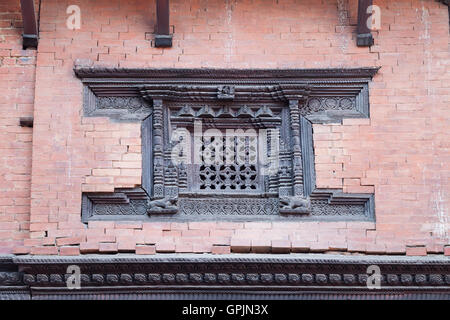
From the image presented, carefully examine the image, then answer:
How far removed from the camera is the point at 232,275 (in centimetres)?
528

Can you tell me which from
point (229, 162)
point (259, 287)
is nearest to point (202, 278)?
point (259, 287)

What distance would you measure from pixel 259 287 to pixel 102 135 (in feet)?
5.28

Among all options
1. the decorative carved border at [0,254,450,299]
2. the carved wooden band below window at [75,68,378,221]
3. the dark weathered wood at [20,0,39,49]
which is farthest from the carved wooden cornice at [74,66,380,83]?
the decorative carved border at [0,254,450,299]

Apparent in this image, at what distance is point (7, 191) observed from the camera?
18.3ft

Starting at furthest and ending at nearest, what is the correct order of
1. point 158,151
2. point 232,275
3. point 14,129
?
point 14,129 → point 158,151 → point 232,275

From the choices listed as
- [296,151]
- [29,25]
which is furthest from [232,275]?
[29,25]

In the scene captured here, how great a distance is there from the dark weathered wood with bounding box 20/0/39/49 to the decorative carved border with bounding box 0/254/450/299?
1700 millimetres

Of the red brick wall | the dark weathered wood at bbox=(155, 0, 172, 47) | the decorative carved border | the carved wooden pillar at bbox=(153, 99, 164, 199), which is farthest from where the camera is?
the dark weathered wood at bbox=(155, 0, 172, 47)

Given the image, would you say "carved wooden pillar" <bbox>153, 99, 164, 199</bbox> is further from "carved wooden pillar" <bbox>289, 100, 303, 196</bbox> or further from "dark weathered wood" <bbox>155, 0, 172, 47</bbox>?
"carved wooden pillar" <bbox>289, 100, 303, 196</bbox>

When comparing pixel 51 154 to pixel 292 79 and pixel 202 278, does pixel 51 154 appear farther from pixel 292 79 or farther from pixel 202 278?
pixel 292 79

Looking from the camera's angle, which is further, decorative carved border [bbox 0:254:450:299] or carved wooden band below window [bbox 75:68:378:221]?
carved wooden band below window [bbox 75:68:378:221]

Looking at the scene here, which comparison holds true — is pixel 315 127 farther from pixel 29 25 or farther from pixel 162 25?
pixel 29 25

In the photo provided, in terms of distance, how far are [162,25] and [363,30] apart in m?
1.54

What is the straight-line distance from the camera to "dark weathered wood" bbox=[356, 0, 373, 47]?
18.9ft
